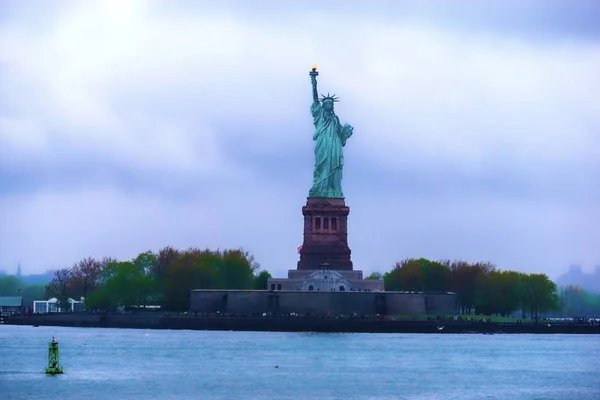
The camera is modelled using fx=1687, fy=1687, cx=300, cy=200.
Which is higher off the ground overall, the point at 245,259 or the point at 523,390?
the point at 245,259

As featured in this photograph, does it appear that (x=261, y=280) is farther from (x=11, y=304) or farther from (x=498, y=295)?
(x=11, y=304)

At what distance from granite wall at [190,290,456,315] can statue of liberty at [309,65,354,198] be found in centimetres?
795

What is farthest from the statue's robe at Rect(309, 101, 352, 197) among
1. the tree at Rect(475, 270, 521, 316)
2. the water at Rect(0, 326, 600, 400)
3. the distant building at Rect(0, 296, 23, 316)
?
the distant building at Rect(0, 296, 23, 316)

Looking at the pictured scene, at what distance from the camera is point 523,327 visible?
12194cm

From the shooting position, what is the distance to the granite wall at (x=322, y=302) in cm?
11862

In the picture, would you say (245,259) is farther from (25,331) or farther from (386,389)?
(386,389)

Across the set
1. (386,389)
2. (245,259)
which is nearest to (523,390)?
(386,389)

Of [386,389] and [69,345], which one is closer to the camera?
[386,389]

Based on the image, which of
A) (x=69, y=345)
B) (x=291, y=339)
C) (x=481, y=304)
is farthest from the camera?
(x=481, y=304)

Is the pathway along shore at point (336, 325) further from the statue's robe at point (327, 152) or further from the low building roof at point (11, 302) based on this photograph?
the low building roof at point (11, 302)

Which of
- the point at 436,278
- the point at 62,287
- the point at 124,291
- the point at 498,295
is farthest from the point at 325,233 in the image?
the point at 62,287

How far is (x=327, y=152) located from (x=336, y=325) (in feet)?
47.0

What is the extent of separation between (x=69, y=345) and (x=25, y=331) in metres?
30.2

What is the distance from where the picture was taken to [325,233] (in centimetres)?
12138
